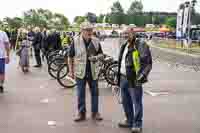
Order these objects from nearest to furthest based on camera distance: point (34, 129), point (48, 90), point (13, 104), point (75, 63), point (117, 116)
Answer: point (34, 129)
point (75, 63)
point (117, 116)
point (13, 104)
point (48, 90)

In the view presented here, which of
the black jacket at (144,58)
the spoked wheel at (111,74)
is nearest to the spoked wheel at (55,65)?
the spoked wheel at (111,74)

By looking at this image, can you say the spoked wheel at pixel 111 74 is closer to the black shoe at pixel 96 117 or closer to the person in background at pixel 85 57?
the black shoe at pixel 96 117

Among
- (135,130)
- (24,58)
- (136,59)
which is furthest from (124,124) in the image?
(24,58)

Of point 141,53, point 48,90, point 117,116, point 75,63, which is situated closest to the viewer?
point 141,53

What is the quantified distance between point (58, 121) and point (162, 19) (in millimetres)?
140060

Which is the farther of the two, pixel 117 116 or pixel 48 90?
A: pixel 48 90

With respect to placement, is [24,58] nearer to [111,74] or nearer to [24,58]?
[24,58]

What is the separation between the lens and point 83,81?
8109 mm

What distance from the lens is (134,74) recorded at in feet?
23.8

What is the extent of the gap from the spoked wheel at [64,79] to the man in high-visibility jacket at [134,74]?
5417mm

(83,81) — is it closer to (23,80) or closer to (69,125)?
(69,125)

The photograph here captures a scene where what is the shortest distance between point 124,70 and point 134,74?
0.20 meters

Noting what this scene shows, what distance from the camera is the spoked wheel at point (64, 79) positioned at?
12.9 meters

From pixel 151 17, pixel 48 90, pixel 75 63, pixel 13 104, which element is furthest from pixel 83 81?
pixel 151 17
